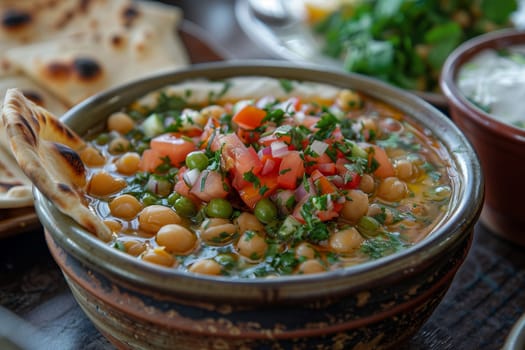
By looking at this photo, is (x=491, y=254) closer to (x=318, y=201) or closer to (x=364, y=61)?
(x=318, y=201)

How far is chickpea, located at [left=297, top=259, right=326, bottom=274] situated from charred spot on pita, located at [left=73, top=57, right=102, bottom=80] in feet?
7.79

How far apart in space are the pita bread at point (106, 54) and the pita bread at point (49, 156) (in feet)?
4.22

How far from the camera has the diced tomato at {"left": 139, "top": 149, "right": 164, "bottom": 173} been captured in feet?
8.83

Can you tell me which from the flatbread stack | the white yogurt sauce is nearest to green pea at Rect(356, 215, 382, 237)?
the white yogurt sauce

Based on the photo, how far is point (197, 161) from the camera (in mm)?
2465

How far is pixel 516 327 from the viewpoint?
1.94 metres

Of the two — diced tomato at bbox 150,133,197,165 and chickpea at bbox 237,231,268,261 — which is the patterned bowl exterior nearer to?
chickpea at bbox 237,231,268,261

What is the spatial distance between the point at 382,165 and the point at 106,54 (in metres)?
2.24

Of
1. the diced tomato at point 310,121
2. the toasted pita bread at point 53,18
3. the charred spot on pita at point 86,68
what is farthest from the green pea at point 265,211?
the toasted pita bread at point 53,18

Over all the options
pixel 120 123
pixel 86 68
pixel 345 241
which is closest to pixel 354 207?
pixel 345 241

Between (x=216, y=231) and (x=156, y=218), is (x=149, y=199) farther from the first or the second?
(x=216, y=231)

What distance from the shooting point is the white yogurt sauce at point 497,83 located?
10.8 feet

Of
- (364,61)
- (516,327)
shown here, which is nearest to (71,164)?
(516,327)

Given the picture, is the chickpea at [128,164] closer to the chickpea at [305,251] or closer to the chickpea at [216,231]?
the chickpea at [216,231]
